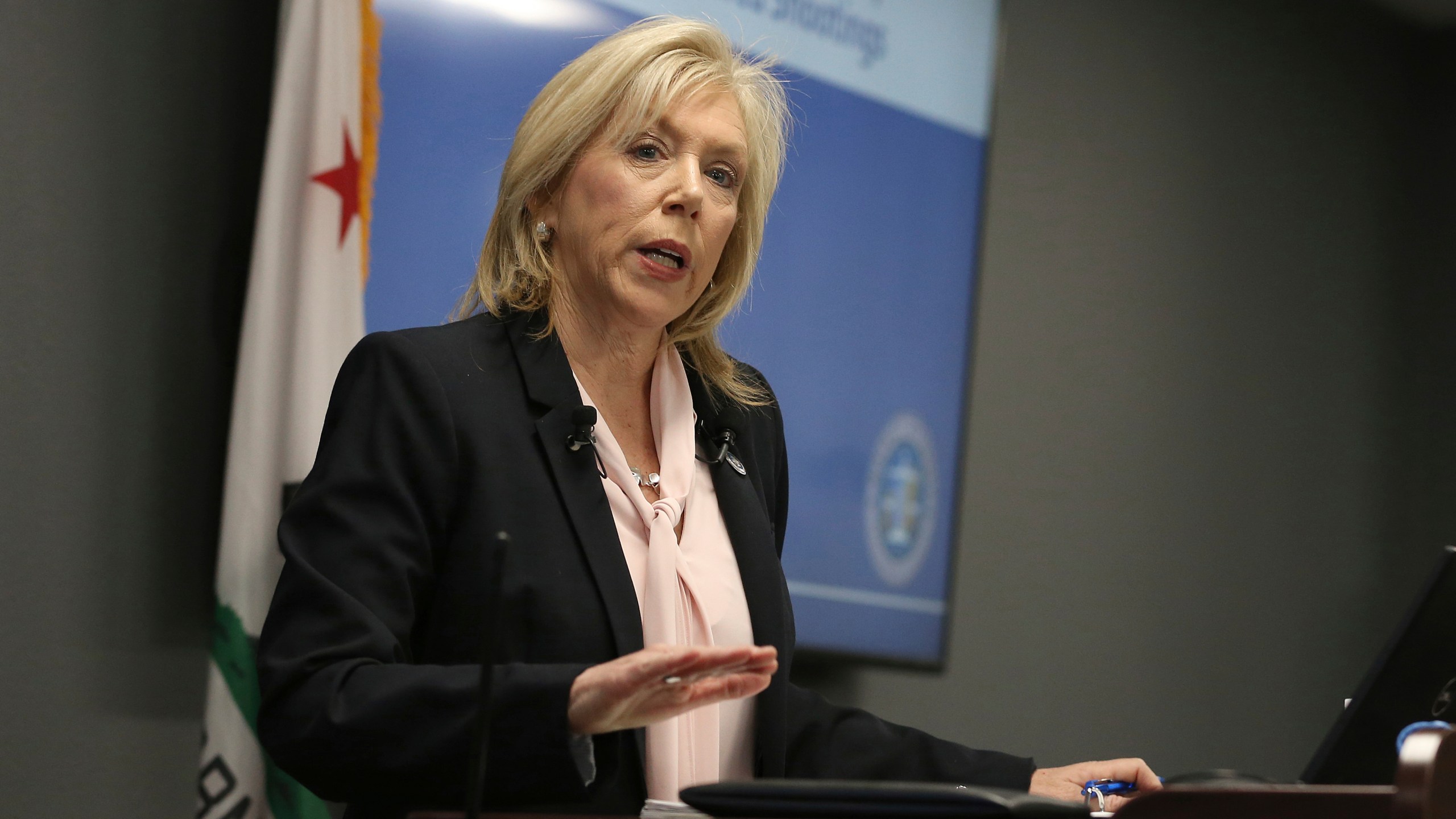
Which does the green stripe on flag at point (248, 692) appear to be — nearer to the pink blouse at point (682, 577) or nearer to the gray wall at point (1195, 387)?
the pink blouse at point (682, 577)

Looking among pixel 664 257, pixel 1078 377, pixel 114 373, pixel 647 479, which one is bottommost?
pixel 647 479

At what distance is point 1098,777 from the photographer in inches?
60.8

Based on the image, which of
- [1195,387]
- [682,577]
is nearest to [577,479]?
[682,577]

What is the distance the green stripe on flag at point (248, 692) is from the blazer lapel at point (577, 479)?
0.93 meters

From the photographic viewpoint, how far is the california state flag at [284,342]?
2207 millimetres

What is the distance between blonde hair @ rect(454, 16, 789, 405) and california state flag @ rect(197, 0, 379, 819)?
0.54m

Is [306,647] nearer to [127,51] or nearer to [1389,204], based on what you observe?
[127,51]

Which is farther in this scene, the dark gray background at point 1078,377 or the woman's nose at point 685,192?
the dark gray background at point 1078,377

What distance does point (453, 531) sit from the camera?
4.77ft

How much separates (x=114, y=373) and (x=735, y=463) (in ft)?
3.85

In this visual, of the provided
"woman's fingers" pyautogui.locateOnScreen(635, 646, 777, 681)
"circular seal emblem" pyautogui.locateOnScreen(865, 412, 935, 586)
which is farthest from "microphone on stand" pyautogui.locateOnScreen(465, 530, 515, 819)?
"circular seal emblem" pyautogui.locateOnScreen(865, 412, 935, 586)

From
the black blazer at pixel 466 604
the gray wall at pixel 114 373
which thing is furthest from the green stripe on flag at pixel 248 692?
the black blazer at pixel 466 604

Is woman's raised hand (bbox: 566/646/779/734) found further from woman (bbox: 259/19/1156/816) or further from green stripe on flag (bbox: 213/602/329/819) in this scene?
green stripe on flag (bbox: 213/602/329/819)

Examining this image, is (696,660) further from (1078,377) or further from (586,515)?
(1078,377)
